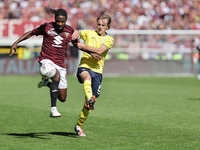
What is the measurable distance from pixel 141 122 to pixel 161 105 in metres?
3.53

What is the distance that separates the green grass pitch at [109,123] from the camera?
688cm

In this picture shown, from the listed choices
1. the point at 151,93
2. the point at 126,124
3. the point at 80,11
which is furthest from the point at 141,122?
the point at 80,11

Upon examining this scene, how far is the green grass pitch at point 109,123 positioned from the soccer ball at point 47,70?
972 mm

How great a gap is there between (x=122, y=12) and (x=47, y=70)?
2210 centimetres

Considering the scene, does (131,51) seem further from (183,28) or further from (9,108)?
(9,108)

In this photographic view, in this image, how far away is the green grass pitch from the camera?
271 inches

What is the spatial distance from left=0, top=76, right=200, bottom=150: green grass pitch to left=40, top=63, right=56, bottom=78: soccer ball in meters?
0.97

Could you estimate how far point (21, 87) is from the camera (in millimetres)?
18938

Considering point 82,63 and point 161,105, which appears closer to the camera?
point 82,63

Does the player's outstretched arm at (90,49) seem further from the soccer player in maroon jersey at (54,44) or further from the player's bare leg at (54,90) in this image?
the player's bare leg at (54,90)

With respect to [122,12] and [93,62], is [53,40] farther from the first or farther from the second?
[122,12]

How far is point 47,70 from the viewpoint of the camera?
7508 mm

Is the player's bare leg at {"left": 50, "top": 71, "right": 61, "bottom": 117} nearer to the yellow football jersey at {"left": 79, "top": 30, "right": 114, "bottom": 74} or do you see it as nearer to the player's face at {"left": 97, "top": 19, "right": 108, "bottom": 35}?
the yellow football jersey at {"left": 79, "top": 30, "right": 114, "bottom": 74}

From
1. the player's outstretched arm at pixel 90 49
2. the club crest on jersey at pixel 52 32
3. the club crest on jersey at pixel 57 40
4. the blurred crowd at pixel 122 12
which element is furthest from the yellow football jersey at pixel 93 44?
the blurred crowd at pixel 122 12
